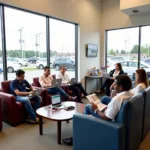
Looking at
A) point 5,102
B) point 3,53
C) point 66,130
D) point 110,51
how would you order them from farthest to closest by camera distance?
1. point 110,51
2. point 3,53
3. point 5,102
4. point 66,130

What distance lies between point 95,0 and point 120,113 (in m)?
5.56

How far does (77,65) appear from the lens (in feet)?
19.6

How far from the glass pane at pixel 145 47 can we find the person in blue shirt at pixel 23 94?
4164 millimetres

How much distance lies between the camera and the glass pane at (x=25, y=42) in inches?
161

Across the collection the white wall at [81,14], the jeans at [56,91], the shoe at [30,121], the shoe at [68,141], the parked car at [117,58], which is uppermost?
the white wall at [81,14]

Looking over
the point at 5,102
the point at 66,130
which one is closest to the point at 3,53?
the point at 5,102

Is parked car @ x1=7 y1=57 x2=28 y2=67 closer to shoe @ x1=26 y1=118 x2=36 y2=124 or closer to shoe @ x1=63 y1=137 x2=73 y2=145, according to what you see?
shoe @ x1=26 y1=118 x2=36 y2=124

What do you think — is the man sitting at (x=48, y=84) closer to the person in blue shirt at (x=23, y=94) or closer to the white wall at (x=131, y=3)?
the person in blue shirt at (x=23, y=94)

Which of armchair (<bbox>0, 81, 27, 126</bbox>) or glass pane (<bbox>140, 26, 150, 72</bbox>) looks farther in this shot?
glass pane (<bbox>140, 26, 150, 72</bbox>)

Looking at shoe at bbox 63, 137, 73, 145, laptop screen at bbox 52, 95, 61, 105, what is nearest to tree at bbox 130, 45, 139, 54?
laptop screen at bbox 52, 95, 61, 105

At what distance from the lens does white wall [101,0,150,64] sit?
18.9ft

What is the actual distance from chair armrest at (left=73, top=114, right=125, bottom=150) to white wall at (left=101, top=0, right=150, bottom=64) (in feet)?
16.0

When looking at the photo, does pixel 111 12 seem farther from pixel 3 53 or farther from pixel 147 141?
pixel 147 141

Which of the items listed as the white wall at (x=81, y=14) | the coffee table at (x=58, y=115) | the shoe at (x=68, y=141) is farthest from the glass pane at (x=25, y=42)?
the shoe at (x=68, y=141)
